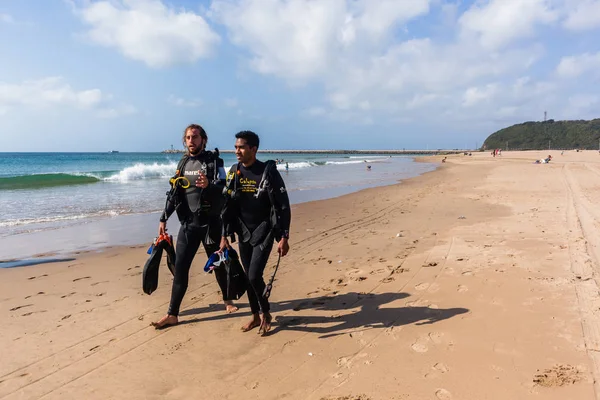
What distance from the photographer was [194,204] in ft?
13.9

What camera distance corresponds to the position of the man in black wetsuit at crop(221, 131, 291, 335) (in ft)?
12.6

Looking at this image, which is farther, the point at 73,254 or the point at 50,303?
the point at 73,254

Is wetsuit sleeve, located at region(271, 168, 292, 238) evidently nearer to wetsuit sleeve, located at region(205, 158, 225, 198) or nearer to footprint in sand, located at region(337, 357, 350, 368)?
wetsuit sleeve, located at region(205, 158, 225, 198)

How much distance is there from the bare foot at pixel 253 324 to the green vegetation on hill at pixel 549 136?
13553 centimetres

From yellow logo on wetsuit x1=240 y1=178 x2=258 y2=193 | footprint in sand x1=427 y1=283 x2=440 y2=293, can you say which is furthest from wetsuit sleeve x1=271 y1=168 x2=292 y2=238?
footprint in sand x1=427 y1=283 x2=440 y2=293

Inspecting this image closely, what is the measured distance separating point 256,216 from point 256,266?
0.50 meters

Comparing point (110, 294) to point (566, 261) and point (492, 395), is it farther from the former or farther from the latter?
point (566, 261)

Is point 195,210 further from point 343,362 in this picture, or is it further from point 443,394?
point 443,394

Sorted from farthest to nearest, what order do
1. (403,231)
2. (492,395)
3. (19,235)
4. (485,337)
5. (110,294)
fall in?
(19,235) → (403,231) → (110,294) → (485,337) → (492,395)

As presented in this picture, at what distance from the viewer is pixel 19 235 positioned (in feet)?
31.6

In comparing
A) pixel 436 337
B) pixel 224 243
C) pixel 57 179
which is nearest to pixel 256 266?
pixel 224 243

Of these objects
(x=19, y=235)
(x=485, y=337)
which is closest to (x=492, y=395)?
(x=485, y=337)

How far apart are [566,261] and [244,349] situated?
4928 millimetres

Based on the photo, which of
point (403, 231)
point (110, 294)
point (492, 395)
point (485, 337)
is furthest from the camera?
point (403, 231)
